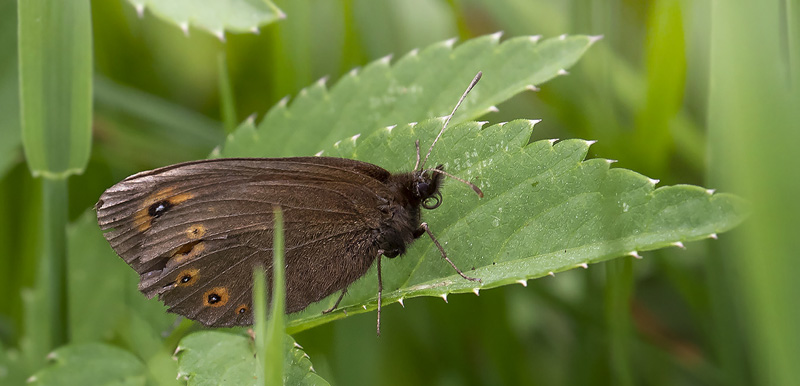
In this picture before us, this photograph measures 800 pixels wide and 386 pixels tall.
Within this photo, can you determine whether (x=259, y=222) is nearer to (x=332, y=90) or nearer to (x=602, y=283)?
(x=332, y=90)

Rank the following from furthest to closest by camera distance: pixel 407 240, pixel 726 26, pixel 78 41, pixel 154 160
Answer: pixel 154 160
pixel 407 240
pixel 78 41
pixel 726 26

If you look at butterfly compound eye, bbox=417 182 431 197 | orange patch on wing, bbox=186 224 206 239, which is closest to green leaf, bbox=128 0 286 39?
orange patch on wing, bbox=186 224 206 239

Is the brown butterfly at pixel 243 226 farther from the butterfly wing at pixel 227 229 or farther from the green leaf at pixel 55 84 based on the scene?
the green leaf at pixel 55 84

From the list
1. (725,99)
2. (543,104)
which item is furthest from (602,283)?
(725,99)

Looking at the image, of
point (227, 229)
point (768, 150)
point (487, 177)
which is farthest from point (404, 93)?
point (768, 150)

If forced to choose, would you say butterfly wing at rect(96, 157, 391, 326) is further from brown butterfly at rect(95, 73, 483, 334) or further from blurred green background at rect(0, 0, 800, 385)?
blurred green background at rect(0, 0, 800, 385)

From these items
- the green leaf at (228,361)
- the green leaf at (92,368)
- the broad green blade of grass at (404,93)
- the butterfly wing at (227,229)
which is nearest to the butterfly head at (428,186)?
the butterfly wing at (227,229)

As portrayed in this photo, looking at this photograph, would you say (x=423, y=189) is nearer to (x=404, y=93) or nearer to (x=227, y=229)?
(x=404, y=93)
